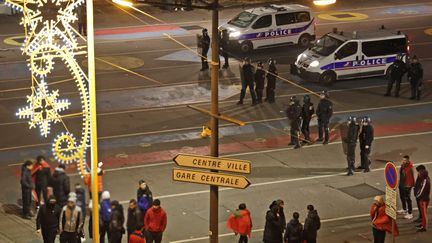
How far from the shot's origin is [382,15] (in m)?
43.7

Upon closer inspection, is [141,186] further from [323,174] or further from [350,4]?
[350,4]

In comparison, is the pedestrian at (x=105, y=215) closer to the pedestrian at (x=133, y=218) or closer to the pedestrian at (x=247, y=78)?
the pedestrian at (x=133, y=218)

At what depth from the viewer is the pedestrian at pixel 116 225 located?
734 inches

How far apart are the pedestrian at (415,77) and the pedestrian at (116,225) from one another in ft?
44.5

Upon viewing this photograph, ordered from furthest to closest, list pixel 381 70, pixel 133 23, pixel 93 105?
pixel 133 23
pixel 381 70
pixel 93 105

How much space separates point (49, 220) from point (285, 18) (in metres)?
19.9

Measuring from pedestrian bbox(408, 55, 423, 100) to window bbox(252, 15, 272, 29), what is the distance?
307 inches

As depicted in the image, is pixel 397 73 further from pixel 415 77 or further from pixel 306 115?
pixel 306 115

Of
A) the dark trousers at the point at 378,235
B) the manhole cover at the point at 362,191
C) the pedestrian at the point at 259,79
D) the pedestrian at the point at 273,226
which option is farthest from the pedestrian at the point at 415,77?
the pedestrian at the point at 273,226

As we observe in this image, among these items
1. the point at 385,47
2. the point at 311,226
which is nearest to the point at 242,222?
the point at 311,226

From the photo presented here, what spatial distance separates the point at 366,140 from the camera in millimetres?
23578

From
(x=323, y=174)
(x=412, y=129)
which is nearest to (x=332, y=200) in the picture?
(x=323, y=174)

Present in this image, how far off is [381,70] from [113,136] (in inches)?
409

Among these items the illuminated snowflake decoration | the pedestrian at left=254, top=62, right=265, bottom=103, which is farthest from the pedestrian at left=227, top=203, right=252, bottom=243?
the pedestrian at left=254, top=62, right=265, bottom=103
